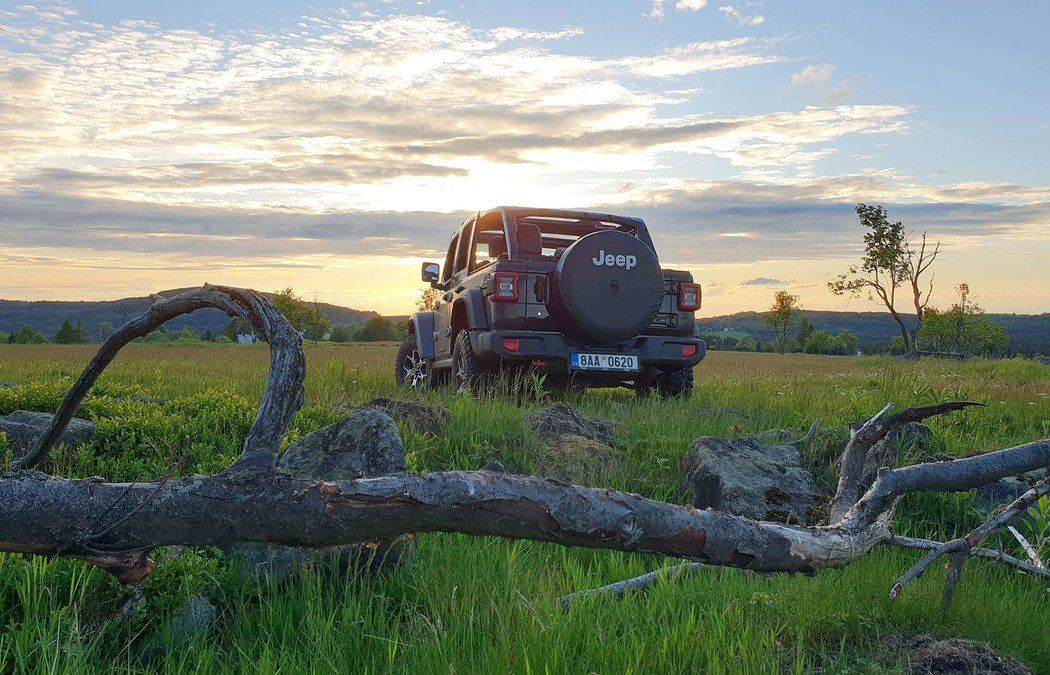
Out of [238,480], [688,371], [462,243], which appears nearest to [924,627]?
[238,480]

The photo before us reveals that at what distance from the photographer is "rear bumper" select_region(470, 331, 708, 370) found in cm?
883

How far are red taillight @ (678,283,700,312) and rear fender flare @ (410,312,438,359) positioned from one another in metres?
3.48

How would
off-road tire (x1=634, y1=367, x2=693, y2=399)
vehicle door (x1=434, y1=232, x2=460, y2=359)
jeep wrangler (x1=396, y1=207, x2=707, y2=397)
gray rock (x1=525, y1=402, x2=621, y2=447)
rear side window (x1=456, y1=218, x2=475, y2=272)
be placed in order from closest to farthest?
gray rock (x1=525, y1=402, x2=621, y2=447)
jeep wrangler (x1=396, y1=207, x2=707, y2=397)
off-road tire (x1=634, y1=367, x2=693, y2=399)
vehicle door (x1=434, y1=232, x2=460, y2=359)
rear side window (x1=456, y1=218, x2=475, y2=272)

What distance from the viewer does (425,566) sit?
3.82 m

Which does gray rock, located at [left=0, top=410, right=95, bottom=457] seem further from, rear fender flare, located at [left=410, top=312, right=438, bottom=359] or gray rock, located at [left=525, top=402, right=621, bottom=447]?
rear fender flare, located at [left=410, top=312, right=438, bottom=359]

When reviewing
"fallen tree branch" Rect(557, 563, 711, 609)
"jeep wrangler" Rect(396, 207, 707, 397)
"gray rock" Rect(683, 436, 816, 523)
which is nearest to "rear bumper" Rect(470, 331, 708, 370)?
"jeep wrangler" Rect(396, 207, 707, 397)

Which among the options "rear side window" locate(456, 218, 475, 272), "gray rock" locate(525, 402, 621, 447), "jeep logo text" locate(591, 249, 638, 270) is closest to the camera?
"gray rock" locate(525, 402, 621, 447)

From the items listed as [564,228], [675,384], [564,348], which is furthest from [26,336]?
[564,348]

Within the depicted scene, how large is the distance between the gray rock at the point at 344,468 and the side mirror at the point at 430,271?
22.5ft

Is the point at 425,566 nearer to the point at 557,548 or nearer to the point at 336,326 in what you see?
the point at 557,548

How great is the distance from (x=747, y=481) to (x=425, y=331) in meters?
6.95

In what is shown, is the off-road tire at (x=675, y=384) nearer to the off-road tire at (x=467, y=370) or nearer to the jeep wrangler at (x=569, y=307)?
the jeep wrangler at (x=569, y=307)

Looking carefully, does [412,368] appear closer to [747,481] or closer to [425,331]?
[425,331]

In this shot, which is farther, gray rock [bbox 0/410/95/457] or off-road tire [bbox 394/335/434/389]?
off-road tire [bbox 394/335/434/389]
